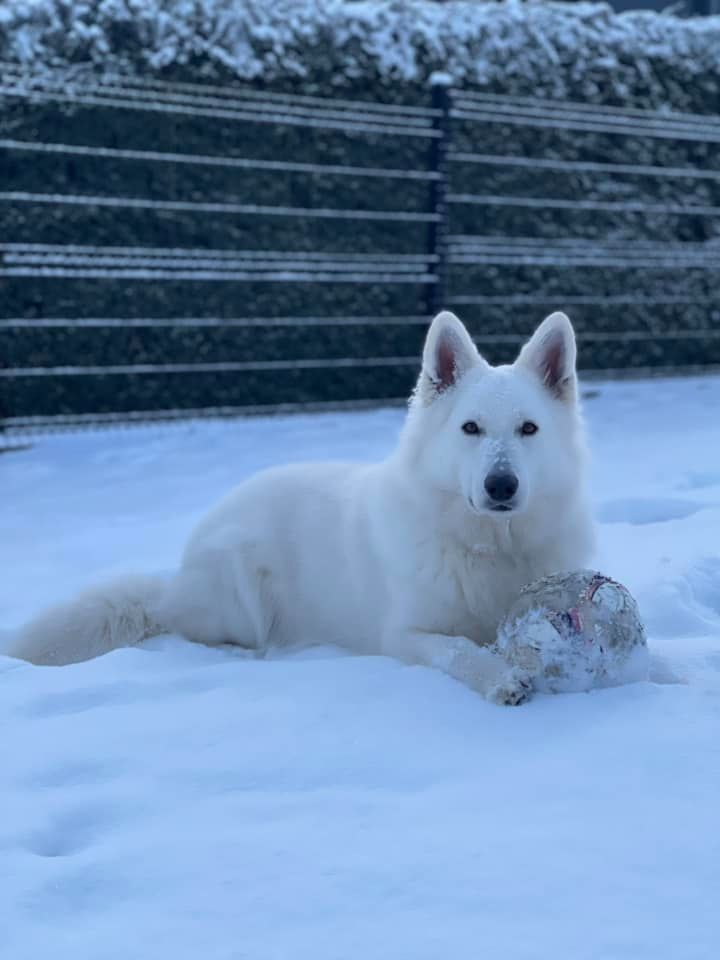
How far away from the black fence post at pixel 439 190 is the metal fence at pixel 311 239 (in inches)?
0.6

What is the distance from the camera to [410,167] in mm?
7797

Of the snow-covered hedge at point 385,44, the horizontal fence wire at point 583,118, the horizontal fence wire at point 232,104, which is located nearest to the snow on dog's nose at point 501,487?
the horizontal fence wire at point 232,104

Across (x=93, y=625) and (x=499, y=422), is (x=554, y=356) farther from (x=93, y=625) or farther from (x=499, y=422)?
(x=93, y=625)

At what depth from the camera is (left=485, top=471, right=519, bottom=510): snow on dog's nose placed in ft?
9.00

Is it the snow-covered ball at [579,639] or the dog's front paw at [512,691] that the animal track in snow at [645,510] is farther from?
the dog's front paw at [512,691]

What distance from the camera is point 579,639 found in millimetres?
2508

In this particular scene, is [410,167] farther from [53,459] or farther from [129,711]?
[129,711]

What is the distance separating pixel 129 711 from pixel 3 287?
4591 mm

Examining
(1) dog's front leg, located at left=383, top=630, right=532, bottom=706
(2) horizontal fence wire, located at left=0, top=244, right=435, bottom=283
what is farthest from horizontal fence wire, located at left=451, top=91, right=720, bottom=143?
(1) dog's front leg, located at left=383, top=630, right=532, bottom=706

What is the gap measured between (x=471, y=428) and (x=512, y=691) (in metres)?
0.78

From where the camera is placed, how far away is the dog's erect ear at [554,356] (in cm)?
308

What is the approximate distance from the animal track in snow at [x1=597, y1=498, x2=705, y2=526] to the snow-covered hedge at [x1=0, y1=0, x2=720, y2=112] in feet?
13.7

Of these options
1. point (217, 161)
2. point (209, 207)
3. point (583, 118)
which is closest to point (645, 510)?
point (209, 207)

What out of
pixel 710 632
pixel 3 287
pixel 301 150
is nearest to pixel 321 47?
pixel 301 150
